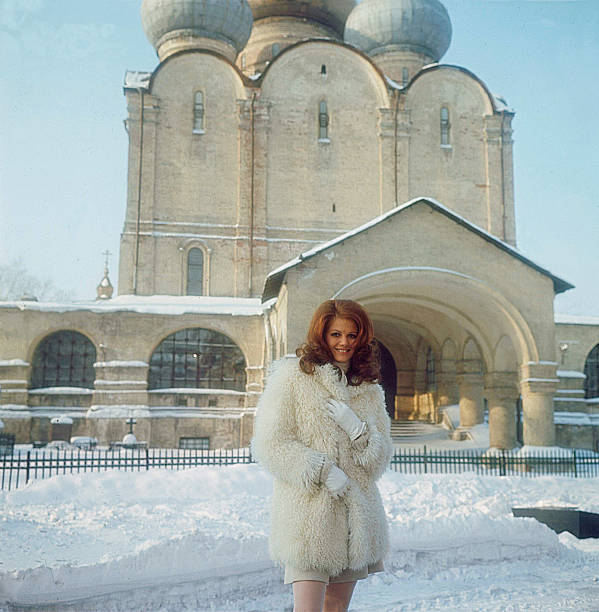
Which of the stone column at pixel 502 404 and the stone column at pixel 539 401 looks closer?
the stone column at pixel 539 401

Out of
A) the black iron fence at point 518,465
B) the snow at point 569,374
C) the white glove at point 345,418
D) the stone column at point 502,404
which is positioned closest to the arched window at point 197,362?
the stone column at point 502,404

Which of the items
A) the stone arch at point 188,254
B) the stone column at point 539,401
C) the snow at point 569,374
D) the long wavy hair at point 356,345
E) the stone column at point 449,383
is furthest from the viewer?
the stone arch at point 188,254

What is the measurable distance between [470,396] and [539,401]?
15.5 ft

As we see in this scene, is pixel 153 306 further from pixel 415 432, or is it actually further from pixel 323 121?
pixel 323 121

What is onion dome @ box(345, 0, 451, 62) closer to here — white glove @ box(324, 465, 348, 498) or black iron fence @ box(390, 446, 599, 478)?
black iron fence @ box(390, 446, 599, 478)

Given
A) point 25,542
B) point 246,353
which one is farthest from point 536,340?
point 25,542

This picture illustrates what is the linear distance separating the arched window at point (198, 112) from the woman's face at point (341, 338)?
85.1 ft

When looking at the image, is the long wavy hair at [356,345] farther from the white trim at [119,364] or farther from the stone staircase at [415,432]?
the white trim at [119,364]

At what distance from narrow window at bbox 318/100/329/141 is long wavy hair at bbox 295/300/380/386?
85.8 ft

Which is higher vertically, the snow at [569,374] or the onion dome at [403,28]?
the onion dome at [403,28]

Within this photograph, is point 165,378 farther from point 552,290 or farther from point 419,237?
point 552,290

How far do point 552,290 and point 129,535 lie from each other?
45.7 ft

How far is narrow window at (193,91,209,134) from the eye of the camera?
93.8 ft

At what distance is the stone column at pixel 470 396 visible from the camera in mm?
23547
